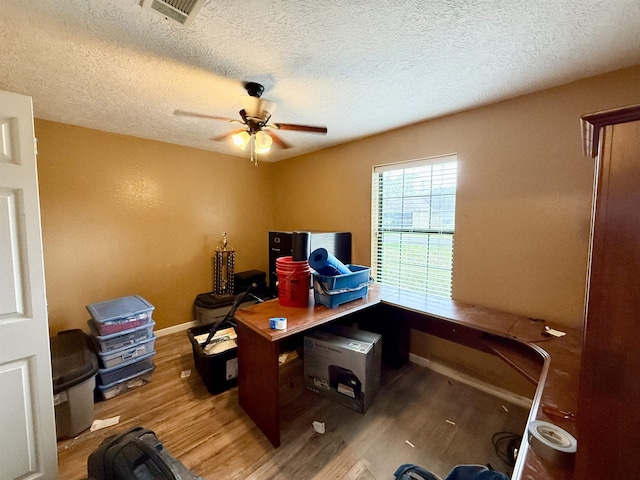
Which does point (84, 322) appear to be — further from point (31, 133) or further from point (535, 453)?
point (535, 453)

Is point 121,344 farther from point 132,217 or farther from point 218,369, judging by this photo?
point 132,217

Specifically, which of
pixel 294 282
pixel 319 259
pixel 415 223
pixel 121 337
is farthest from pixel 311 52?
pixel 121 337

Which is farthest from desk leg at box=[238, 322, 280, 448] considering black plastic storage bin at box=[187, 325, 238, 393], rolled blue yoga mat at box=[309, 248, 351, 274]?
rolled blue yoga mat at box=[309, 248, 351, 274]

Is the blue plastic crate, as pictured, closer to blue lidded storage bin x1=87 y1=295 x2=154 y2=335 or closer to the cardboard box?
the cardboard box

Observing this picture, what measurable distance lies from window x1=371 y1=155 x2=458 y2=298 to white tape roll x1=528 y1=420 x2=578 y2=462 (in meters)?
1.59

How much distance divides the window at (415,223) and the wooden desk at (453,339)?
0.39 m

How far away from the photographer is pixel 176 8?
1099mm

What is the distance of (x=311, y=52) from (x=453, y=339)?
2.37m

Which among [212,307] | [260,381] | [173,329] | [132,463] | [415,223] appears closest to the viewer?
[132,463]

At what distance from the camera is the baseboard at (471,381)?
1.99 m

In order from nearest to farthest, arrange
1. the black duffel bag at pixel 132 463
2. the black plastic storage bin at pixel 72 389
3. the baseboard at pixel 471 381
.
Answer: the black duffel bag at pixel 132 463, the black plastic storage bin at pixel 72 389, the baseboard at pixel 471 381

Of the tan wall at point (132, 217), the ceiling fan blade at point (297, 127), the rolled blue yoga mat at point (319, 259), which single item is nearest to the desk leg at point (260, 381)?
the rolled blue yoga mat at point (319, 259)

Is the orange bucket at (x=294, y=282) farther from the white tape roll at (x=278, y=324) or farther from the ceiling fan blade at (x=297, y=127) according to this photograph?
the ceiling fan blade at (x=297, y=127)

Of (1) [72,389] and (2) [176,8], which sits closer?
(2) [176,8]
